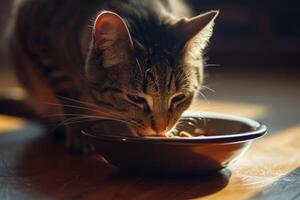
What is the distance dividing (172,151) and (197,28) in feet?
1.22

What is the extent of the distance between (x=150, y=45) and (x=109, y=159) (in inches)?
12.9

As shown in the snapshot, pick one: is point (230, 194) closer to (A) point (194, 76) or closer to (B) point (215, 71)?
(A) point (194, 76)

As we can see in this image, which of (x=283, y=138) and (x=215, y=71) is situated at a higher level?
(x=283, y=138)

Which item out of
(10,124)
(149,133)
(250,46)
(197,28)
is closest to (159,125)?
(149,133)

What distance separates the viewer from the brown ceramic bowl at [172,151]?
55.8 inches

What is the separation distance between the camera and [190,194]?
56.1 inches

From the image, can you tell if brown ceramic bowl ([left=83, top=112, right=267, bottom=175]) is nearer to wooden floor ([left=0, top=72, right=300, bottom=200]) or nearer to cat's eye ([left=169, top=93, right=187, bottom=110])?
wooden floor ([left=0, top=72, right=300, bottom=200])

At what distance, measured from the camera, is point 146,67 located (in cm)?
157

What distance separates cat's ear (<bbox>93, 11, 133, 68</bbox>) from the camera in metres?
1.51

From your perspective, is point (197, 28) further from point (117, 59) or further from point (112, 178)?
point (112, 178)

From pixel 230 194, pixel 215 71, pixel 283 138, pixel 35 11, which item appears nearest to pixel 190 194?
pixel 230 194

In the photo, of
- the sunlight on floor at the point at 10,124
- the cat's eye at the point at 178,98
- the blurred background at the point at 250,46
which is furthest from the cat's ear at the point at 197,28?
the blurred background at the point at 250,46

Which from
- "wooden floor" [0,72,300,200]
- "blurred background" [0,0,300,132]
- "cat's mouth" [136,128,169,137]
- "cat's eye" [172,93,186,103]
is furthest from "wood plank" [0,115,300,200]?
"blurred background" [0,0,300,132]

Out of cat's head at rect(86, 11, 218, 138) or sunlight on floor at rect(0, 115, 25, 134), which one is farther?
sunlight on floor at rect(0, 115, 25, 134)
